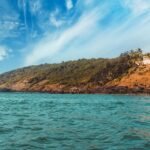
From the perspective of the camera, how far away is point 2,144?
2797 cm

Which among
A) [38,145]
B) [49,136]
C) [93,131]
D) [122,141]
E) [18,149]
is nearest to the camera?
[18,149]

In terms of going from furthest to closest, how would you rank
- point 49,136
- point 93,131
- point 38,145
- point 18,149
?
point 93,131 → point 49,136 → point 38,145 → point 18,149

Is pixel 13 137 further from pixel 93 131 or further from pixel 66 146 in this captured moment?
pixel 93 131

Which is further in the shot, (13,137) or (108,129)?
(108,129)

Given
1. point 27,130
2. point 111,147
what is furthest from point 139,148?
point 27,130

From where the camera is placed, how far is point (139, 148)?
88.9 ft

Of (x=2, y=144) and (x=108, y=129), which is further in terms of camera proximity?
(x=108, y=129)

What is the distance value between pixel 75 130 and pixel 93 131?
78.2 inches

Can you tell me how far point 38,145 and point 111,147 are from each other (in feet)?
19.0

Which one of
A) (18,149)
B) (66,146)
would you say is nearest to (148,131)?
(66,146)

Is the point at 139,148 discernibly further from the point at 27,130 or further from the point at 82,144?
the point at 27,130

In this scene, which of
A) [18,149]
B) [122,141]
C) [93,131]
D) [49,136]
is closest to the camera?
[18,149]

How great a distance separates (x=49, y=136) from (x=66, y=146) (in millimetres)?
4902

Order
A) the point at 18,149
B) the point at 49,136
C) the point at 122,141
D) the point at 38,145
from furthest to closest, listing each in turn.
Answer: the point at 49,136 → the point at 122,141 → the point at 38,145 → the point at 18,149
